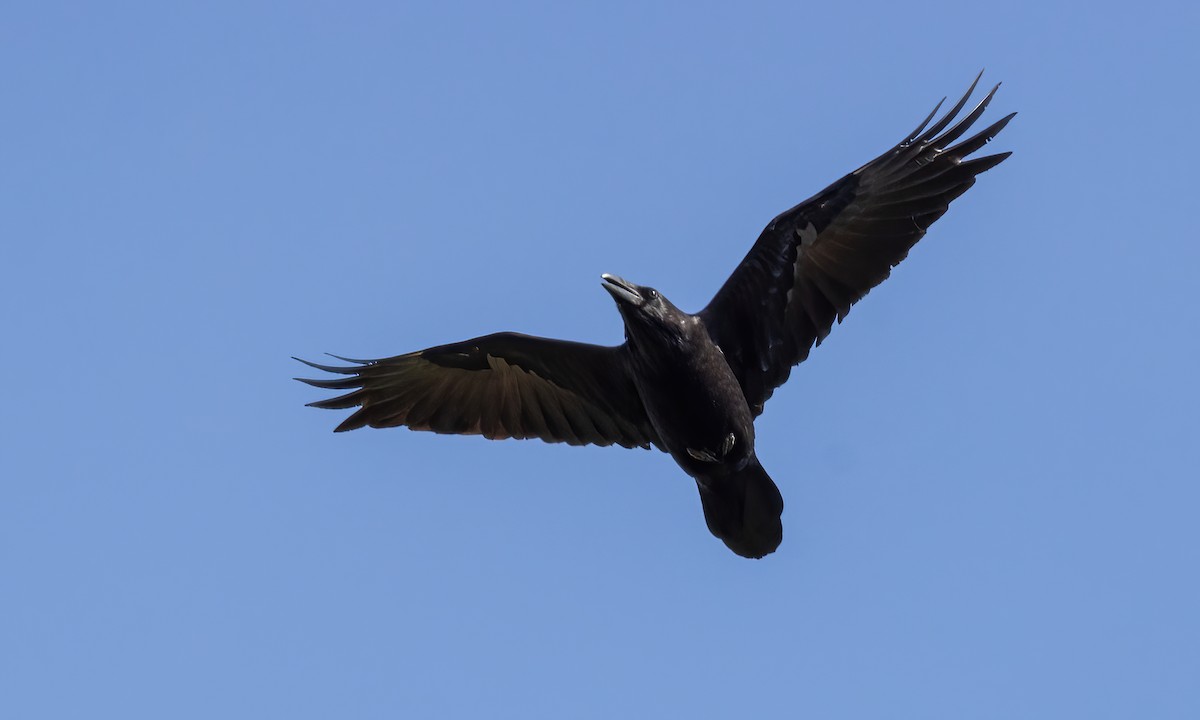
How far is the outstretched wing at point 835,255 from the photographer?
12617 millimetres

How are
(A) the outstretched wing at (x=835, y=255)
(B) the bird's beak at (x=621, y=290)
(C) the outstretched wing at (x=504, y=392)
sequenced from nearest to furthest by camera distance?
(B) the bird's beak at (x=621, y=290) → (A) the outstretched wing at (x=835, y=255) → (C) the outstretched wing at (x=504, y=392)

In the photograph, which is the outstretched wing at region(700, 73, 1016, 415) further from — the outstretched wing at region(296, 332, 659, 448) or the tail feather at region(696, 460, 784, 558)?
the outstretched wing at region(296, 332, 659, 448)

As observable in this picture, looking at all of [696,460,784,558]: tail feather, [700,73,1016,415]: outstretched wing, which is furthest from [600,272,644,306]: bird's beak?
[696,460,784,558]: tail feather

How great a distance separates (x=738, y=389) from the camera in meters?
12.3

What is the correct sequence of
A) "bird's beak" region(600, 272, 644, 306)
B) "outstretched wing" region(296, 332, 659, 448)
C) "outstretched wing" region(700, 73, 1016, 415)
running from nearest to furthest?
"bird's beak" region(600, 272, 644, 306)
"outstretched wing" region(700, 73, 1016, 415)
"outstretched wing" region(296, 332, 659, 448)

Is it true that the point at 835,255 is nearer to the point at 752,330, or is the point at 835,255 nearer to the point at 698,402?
the point at 752,330

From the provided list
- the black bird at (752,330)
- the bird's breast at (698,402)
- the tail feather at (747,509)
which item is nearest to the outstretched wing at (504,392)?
the black bird at (752,330)

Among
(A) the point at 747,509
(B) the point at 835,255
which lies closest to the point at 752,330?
(B) the point at 835,255

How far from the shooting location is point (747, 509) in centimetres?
1252

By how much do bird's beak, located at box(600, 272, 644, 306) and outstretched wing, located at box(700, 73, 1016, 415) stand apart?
781 mm

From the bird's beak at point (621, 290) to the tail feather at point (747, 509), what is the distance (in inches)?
60.9

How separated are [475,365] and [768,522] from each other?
2900 millimetres

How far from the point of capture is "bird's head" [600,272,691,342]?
39.4ft

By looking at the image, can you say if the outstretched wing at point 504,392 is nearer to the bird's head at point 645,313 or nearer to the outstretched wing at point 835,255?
the bird's head at point 645,313
